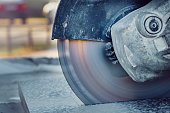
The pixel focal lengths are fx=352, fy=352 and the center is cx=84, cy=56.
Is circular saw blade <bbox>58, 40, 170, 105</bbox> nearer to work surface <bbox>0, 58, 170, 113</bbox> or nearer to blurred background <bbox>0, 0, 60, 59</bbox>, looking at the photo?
work surface <bbox>0, 58, 170, 113</bbox>

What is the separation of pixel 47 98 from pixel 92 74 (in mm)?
551

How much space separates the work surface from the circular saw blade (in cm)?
7

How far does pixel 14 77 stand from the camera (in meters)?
3.96

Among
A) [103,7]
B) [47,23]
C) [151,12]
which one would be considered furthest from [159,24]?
[47,23]

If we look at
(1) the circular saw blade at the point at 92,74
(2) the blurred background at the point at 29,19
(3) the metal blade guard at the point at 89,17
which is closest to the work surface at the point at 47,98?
(1) the circular saw blade at the point at 92,74

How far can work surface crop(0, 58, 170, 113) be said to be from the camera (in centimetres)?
203

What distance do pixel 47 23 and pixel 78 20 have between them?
334 inches

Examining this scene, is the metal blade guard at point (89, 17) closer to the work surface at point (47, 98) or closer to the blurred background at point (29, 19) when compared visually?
the work surface at point (47, 98)

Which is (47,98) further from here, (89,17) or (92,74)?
(89,17)

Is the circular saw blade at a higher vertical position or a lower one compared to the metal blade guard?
lower

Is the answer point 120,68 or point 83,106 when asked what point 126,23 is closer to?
point 120,68

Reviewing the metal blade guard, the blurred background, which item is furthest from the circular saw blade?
the blurred background

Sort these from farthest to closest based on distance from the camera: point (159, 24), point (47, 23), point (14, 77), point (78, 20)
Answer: point (47, 23) → point (14, 77) → point (78, 20) → point (159, 24)

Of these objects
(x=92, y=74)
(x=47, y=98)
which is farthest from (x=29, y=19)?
(x=92, y=74)
